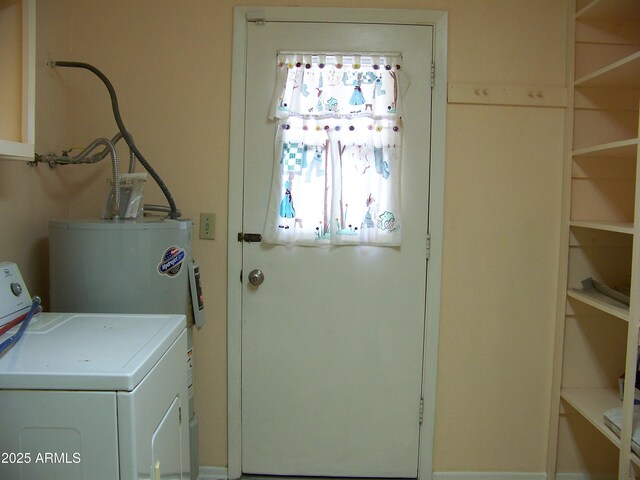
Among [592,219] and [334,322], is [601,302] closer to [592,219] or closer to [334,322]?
[592,219]

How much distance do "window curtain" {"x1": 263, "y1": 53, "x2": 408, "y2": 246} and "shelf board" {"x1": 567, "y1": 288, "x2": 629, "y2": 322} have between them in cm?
80

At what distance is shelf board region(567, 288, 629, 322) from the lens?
1632 millimetres

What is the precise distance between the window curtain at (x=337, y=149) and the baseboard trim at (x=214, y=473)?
1124 mm

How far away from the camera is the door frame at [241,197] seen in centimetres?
197

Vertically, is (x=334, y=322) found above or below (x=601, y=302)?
below

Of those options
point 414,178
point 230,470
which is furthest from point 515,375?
point 230,470

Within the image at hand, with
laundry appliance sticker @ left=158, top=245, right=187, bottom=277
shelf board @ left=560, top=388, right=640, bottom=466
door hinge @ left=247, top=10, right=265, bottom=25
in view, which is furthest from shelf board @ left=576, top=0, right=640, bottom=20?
laundry appliance sticker @ left=158, top=245, right=187, bottom=277

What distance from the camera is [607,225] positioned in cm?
171

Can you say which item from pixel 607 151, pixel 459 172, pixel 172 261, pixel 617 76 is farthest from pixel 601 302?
pixel 172 261

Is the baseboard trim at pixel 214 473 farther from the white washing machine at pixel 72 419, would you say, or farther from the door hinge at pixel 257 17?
the door hinge at pixel 257 17

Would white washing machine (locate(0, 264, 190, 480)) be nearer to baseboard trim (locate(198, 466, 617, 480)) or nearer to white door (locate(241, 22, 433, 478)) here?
white door (locate(241, 22, 433, 478))

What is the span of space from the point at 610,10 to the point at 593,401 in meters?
1.68

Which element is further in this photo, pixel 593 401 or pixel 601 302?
pixel 593 401

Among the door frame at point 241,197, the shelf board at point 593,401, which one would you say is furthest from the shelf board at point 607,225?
the shelf board at point 593,401
